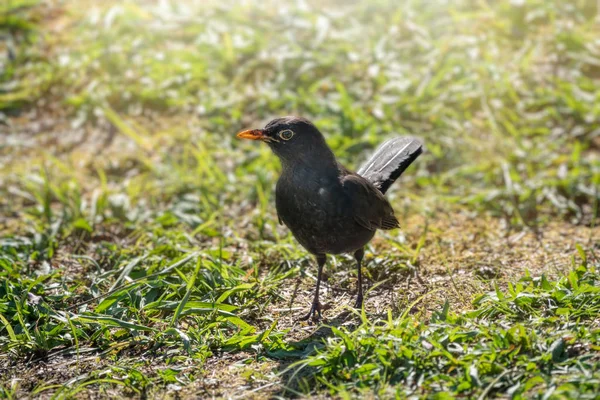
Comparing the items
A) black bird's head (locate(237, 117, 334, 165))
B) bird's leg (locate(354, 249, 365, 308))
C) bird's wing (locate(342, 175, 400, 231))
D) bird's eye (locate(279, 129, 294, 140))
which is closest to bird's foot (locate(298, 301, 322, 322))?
bird's leg (locate(354, 249, 365, 308))

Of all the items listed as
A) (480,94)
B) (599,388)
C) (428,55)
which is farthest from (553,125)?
(599,388)

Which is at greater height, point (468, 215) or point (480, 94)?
point (480, 94)

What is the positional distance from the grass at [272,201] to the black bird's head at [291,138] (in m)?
0.95

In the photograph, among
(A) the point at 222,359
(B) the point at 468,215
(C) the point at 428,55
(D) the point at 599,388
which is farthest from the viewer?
(C) the point at 428,55

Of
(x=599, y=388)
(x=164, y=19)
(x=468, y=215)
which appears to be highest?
(x=164, y=19)

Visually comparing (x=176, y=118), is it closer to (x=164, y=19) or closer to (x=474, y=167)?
(x=164, y=19)

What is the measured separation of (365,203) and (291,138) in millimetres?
632

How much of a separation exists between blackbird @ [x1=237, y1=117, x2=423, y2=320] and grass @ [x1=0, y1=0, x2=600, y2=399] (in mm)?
479

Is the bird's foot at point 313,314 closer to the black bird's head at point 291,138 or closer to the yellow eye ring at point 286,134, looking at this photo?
the black bird's head at point 291,138

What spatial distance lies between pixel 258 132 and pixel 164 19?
16.0 ft

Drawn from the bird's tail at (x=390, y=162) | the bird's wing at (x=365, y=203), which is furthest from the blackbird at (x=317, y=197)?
the bird's tail at (x=390, y=162)

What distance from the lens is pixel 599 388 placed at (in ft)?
11.2

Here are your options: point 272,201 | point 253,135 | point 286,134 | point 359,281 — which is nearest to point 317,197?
point 286,134

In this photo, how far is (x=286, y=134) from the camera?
15.4ft
